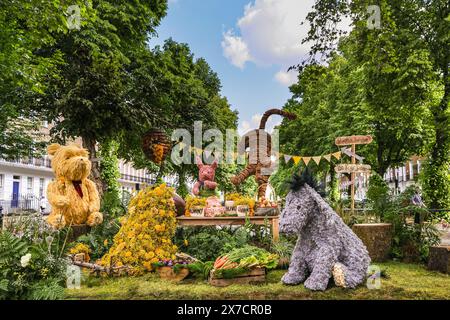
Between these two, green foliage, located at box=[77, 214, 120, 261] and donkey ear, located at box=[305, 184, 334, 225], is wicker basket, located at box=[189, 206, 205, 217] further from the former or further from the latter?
donkey ear, located at box=[305, 184, 334, 225]

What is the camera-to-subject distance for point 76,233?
6617 millimetres

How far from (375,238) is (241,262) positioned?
2587 millimetres

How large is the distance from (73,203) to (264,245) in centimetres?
351

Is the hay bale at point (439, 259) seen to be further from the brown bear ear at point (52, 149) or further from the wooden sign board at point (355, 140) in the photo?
the brown bear ear at point (52, 149)

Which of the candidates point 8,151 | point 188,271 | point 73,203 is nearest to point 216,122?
point 8,151

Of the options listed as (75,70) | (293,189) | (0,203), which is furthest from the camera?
(0,203)

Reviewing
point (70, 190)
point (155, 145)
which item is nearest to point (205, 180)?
point (155, 145)

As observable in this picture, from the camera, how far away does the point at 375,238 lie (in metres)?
6.14

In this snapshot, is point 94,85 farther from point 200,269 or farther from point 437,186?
point 437,186

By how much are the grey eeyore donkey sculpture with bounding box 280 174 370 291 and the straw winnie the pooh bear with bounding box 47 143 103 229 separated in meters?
4.03

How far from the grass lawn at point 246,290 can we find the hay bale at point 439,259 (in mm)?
279

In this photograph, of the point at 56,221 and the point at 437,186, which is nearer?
the point at 56,221

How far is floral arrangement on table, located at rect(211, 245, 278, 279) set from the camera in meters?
4.73
